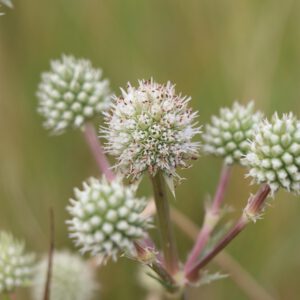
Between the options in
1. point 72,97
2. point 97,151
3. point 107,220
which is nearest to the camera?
point 107,220

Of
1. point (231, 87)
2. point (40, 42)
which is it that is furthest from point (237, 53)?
point (40, 42)

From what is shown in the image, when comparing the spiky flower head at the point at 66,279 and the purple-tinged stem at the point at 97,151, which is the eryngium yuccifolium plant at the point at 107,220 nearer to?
the purple-tinged stem at the point at 97,151

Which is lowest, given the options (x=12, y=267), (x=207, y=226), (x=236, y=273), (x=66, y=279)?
(x=66, y=279)

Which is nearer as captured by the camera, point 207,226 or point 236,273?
point 207,226

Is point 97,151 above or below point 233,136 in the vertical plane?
below

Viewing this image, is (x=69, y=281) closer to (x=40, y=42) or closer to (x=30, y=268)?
(x=30, y=268)

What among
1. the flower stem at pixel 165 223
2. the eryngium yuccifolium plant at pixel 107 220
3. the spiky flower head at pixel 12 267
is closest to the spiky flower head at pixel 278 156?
the flower stem at pixel 165 223

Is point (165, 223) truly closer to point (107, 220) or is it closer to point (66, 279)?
point (107, 220)

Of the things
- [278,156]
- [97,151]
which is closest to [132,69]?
[97,151]
